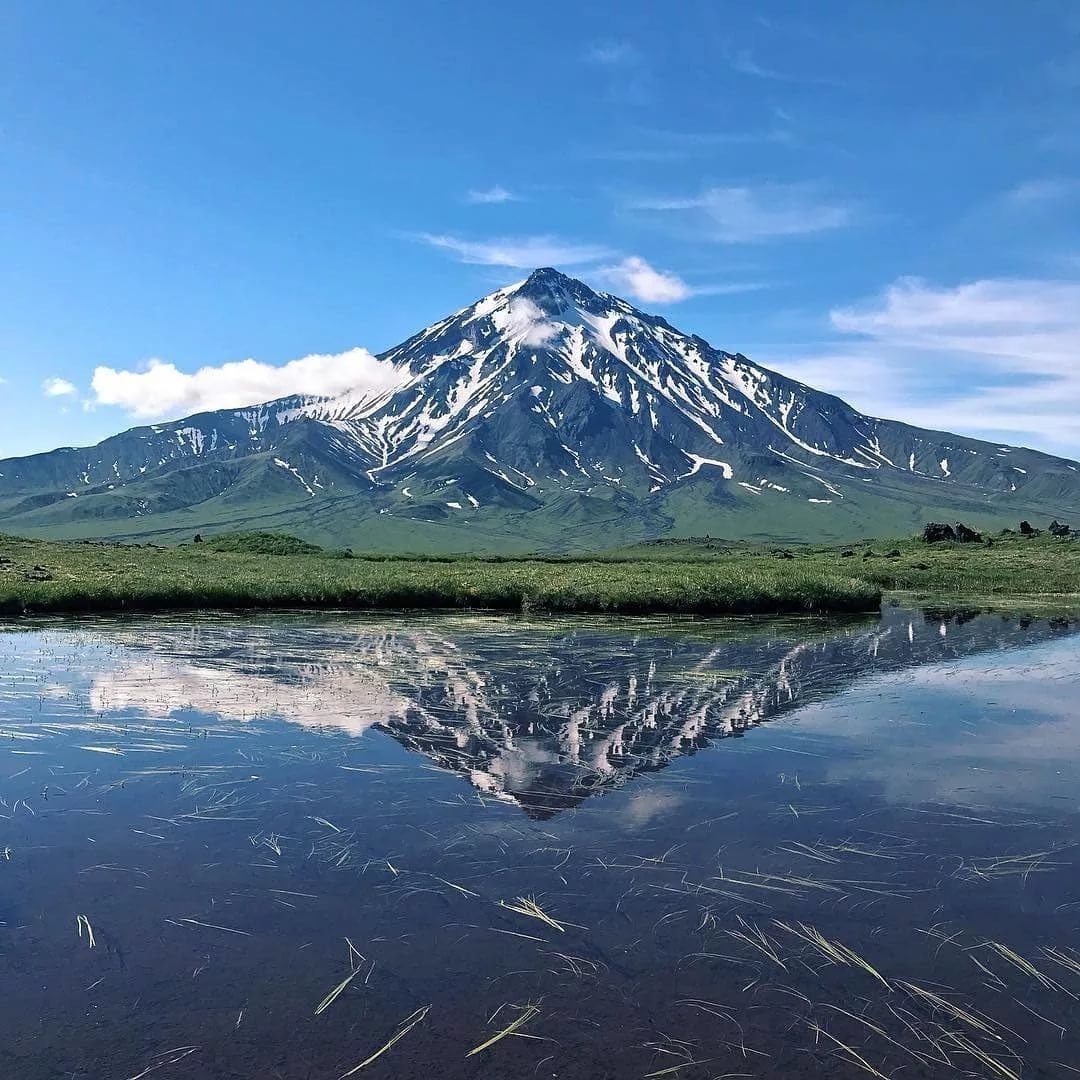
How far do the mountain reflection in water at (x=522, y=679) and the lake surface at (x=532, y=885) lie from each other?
190mm

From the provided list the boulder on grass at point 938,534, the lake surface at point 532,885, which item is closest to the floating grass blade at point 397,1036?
the lake surface at point 532,885

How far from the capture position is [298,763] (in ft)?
55.4

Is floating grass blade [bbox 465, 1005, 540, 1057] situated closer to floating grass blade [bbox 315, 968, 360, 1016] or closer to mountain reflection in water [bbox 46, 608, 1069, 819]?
floating grass blade [bbox 315, 968, 360, 1016]

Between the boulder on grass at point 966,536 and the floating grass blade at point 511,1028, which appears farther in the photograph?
the boulder on grass at point 966,536

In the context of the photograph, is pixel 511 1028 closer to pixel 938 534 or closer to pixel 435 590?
pixel 435 590

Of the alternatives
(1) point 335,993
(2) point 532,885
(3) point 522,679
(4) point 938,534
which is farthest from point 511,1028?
(4) point 938,534

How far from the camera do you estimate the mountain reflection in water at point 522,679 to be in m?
18.2

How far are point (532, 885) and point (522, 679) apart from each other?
15383 mm

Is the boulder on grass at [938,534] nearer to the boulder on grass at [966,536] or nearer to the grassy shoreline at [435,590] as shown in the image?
the boulder on grass at [966,536]

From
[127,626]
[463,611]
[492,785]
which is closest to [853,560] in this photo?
[463,611]

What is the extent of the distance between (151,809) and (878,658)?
89.2 ft

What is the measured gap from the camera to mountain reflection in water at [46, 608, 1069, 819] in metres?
18.2

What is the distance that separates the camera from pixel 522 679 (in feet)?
87.1

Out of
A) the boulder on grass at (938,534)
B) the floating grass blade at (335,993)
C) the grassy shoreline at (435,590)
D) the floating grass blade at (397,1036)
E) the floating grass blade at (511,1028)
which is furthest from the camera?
the boulder on grass at (938,534)
